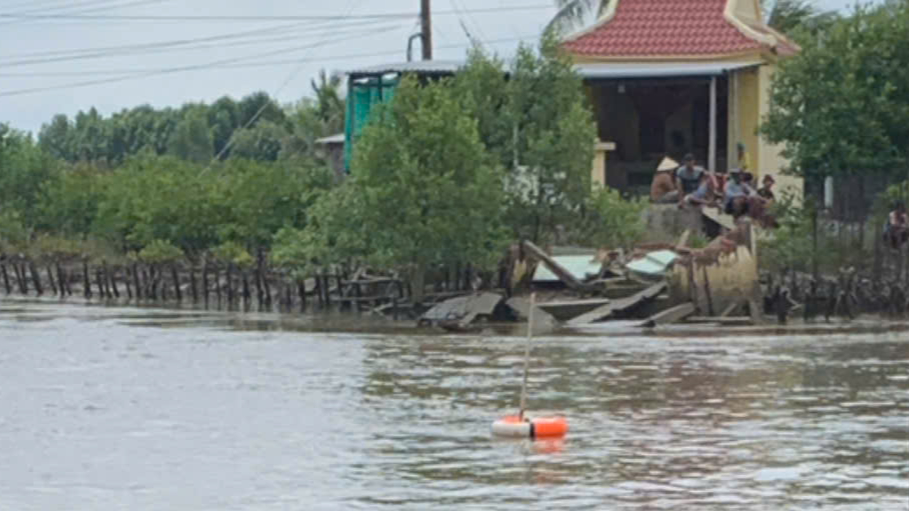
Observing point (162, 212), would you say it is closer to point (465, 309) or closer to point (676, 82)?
point (676, 82)

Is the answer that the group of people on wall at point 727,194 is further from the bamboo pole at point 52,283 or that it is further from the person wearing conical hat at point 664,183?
the bamboo pole at point 52,283

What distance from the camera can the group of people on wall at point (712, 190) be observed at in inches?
1735

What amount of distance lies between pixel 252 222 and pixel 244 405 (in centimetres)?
2861

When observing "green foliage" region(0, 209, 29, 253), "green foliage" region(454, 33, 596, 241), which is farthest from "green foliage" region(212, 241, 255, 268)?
"green foliage" region(0, 209, 29, 253)

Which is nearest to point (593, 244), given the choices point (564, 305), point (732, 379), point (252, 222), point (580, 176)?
point (580, 176)

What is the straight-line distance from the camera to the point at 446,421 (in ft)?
79.9

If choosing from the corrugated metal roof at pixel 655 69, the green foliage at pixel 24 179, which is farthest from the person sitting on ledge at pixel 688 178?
the green foliage at pixel 24 179

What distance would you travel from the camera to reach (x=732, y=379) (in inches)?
1148

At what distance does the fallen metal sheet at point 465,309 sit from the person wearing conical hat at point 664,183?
7.31 meters

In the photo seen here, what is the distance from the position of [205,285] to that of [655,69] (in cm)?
1139

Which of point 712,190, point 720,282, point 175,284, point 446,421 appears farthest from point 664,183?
point 446,421

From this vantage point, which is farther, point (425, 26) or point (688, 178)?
point (425, 26)

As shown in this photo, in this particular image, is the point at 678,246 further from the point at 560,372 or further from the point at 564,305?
the point at 560,372

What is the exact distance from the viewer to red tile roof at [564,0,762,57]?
52.4 metres
